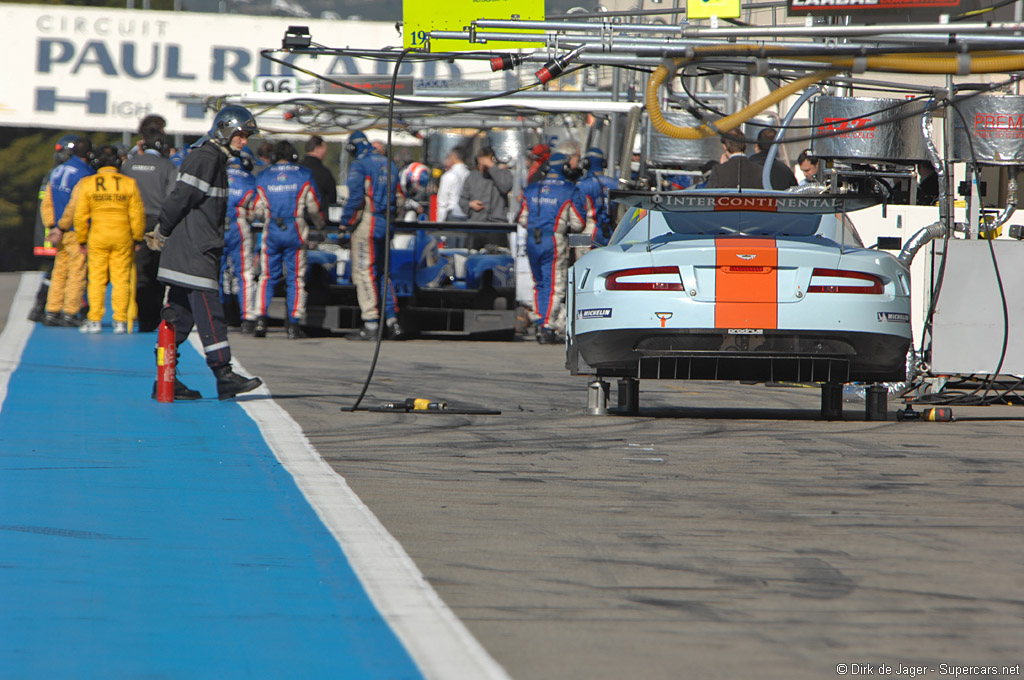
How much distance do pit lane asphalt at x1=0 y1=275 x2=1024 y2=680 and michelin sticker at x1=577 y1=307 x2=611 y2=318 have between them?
69cm

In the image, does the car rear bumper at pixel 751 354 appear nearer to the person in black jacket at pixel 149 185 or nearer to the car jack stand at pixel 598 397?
the car jack stand at pixel 598 397

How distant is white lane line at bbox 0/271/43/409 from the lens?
41.1 ft

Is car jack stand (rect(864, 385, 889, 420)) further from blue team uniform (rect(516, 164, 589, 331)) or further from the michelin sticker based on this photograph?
blue team uniform (rect(516, 164, 589, 331))

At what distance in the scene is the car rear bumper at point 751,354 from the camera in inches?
365

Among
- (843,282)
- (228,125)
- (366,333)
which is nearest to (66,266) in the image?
(366,333)

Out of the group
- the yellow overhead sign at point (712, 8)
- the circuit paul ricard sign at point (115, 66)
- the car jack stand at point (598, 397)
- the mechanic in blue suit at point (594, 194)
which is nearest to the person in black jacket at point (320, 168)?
the mechanic in blue suit at point (594, 194)

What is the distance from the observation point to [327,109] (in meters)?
19.8

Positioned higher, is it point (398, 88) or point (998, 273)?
point (398, 88)

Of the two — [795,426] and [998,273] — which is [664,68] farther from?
[998,273]

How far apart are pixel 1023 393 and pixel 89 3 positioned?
48.3m

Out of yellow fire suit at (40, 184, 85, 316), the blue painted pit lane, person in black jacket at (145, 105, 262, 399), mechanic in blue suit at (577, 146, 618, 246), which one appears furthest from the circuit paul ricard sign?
the blue painted pit lane

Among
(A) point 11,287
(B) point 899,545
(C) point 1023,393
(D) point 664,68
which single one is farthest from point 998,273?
(A) point 11,287

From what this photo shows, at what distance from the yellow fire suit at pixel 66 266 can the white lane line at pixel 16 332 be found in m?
0.47

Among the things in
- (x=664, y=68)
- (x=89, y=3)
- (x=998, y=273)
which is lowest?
(x=998, y=273)
